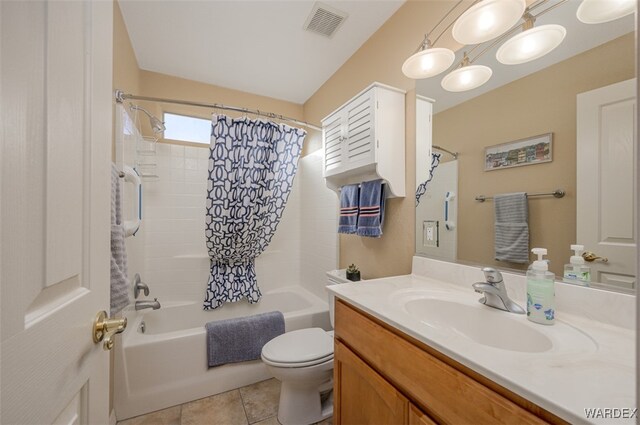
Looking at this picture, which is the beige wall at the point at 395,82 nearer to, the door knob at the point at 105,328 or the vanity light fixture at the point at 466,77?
the vanity light fixture at the point at 466,77

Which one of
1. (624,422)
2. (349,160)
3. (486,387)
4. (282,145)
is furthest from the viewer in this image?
(282,145)

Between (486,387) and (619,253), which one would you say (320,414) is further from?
(619,253)

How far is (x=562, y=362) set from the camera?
1.91ft

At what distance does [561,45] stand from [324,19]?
50.7 inches

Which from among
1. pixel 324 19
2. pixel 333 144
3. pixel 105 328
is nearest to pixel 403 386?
pixel 105 328

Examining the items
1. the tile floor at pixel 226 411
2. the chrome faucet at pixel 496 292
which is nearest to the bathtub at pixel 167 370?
the tile floor at pixel 226 411

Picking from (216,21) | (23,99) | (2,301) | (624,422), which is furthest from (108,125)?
(216,21)

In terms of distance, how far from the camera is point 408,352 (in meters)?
0.77

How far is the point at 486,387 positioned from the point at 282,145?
1941 mm

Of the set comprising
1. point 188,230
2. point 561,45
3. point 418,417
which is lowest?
point 418,417

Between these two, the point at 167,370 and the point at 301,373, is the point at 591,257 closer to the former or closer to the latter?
the point at 301,373

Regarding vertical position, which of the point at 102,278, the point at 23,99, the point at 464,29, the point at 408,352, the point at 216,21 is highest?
the point at 216,21

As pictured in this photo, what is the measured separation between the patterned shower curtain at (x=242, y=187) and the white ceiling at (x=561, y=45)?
132cm

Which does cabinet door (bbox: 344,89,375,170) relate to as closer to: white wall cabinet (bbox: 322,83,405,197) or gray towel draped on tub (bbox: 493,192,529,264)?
white wall cabinet (bbox: 322,83,405,197)
